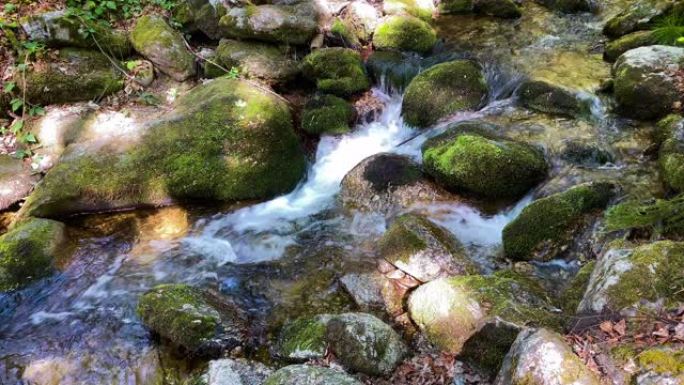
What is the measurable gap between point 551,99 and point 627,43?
2.22 metres

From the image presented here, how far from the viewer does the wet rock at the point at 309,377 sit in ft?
12.3

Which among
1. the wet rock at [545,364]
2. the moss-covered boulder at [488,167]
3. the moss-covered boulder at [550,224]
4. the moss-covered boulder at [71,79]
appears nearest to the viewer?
the wet rock at [545,364]

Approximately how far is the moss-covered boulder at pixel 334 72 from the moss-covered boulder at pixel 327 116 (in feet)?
1.64

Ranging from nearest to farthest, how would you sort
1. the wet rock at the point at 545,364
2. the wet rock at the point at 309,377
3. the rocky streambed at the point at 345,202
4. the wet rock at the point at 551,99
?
the wet rock at the point at 545,364 → the wet rock at the point at 309,377 → the rocky streambed at the point at 345,202 → the wet rock at the point at 551,99

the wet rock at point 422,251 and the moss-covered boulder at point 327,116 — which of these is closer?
the wet rock at point 422,251

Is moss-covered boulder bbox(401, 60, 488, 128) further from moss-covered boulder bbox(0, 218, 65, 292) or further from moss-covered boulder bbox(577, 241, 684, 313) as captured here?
moss-covered boulder bbox(0, 218, 65, 292)

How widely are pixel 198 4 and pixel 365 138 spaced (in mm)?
4922

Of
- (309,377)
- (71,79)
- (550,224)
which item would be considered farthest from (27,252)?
(550,224)

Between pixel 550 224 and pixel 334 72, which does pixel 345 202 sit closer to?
pixel 550 224

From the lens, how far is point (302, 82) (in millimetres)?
9617

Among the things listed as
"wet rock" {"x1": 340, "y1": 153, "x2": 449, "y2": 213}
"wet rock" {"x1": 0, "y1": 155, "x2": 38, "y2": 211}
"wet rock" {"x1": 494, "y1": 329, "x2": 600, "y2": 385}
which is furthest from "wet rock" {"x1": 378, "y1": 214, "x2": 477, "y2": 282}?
"wet rock" {"x1": 0, "y1": 155, "x2": 38, "y2": 211}

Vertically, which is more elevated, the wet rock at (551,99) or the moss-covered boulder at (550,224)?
the wet rock at (551,99)

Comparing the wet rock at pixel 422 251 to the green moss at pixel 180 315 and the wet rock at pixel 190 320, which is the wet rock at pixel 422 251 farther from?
the green moss at pixel 180 315

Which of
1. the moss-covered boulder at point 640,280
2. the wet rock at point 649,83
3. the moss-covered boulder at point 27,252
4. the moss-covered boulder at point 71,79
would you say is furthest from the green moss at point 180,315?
the wet rock at point 649,83
